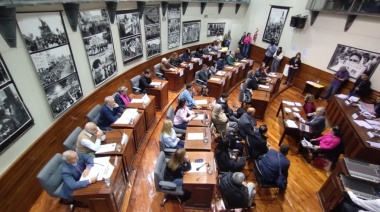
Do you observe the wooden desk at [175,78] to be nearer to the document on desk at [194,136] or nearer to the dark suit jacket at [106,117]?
the dark suit jacket at [106,117]

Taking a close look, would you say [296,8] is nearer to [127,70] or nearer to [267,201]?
[127,70]

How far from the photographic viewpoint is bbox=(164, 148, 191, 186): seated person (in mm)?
2992

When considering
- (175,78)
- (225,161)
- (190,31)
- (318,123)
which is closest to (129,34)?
(175,78)

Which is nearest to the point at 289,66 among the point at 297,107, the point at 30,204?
the point at 297,107

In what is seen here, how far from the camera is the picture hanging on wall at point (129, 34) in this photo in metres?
5.63

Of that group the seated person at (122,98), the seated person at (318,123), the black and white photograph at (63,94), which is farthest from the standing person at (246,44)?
the black and white photograph at (63,94)

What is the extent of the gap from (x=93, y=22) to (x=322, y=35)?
847 centimetres

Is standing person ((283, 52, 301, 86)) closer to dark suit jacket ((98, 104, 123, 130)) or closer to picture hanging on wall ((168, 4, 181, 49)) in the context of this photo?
picture hanging on wall ((168, 4, 181, 49))

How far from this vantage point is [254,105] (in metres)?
6.09

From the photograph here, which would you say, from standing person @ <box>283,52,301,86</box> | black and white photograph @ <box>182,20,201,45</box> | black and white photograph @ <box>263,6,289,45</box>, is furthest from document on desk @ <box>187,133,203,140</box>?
black and white photograph @ <box>263,6,289,45</box>

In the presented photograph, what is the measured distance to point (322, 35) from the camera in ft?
26.0

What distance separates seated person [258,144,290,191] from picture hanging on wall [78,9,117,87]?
4.37m

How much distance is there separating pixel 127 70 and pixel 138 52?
788 millimetres

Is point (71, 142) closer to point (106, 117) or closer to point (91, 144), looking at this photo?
point (91, 144)
